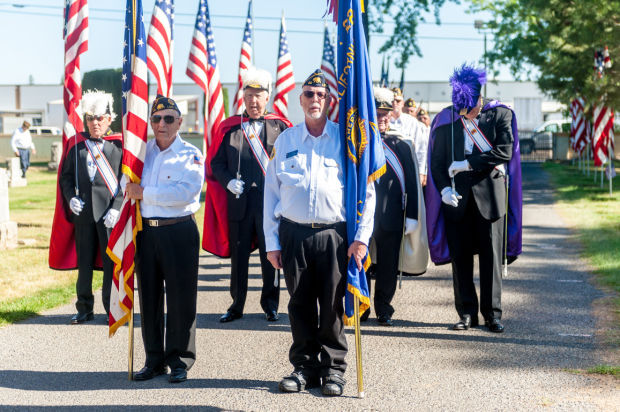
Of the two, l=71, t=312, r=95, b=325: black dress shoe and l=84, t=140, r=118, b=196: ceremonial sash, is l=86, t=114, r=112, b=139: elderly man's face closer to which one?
l=84, t=140, r=118, b=196: ceremonial sash

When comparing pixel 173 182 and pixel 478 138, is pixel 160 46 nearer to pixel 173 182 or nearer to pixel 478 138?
pixel 173 182

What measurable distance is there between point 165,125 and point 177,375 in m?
1.81

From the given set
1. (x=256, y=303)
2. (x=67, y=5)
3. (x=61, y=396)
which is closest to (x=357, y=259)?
(x=61, y=396)

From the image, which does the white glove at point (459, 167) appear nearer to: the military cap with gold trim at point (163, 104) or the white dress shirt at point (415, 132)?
the military cap with gold trim at point (163, 104)

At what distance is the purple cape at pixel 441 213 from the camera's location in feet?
25.5

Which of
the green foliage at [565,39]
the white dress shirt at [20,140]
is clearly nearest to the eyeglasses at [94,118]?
the green foliage at [565,39]

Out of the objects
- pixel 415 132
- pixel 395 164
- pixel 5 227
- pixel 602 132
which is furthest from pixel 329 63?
pixel 602 132

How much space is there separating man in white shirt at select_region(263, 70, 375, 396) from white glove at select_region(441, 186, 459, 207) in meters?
1.89

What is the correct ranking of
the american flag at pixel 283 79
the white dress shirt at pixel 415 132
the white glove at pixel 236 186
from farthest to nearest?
1. the american flag at pixel 283 79
2. the white dress shirt at pixel 415 132
3. the white glove at pixel 236 186

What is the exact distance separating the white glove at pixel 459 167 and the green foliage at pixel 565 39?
14.0m

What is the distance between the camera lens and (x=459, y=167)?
7.44 meters

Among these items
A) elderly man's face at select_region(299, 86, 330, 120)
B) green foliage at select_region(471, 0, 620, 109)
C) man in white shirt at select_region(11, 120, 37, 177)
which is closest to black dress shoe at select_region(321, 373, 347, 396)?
elderly man's face at select_region(299, 86, 330, 120)

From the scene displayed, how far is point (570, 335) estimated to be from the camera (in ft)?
23.9

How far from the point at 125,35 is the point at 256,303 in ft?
12.0
